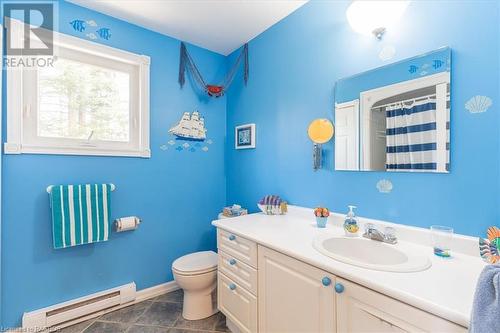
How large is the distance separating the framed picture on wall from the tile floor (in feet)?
4.97

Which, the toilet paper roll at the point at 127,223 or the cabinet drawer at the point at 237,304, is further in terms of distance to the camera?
the toilet paper roll at the point at 127,223

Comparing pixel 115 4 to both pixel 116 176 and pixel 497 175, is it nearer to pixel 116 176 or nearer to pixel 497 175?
pixel 116 176

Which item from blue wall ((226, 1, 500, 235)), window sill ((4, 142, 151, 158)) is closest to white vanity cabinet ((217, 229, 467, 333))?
blue wall ((226, 1, 500, 235))

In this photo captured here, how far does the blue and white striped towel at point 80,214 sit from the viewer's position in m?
1.68

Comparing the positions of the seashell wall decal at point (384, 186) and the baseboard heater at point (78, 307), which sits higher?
the seashell wall decal at point (384, 186)

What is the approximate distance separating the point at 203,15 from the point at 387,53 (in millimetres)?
1471

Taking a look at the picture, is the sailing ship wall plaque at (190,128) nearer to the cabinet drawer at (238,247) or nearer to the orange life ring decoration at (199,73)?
the orange life ring decoration at (199,73)

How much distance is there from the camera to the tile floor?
170 centimetres

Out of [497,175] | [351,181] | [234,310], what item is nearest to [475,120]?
[497,175]

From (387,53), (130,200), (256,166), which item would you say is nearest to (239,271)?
(256,166)

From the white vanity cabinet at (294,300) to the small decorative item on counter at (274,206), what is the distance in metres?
0.45

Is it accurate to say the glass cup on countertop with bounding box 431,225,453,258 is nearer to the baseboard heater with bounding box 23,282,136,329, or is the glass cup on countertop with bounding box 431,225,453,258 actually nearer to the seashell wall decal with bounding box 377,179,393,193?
the seashell wall decal with bounding box 377,179,393,193

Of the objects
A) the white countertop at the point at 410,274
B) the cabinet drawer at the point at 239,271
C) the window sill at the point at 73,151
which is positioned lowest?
the cabinet drawer at the point at 239,271

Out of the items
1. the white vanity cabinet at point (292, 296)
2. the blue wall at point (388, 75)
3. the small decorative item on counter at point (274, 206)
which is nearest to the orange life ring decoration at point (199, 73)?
the blue wall at point (388, 75)
